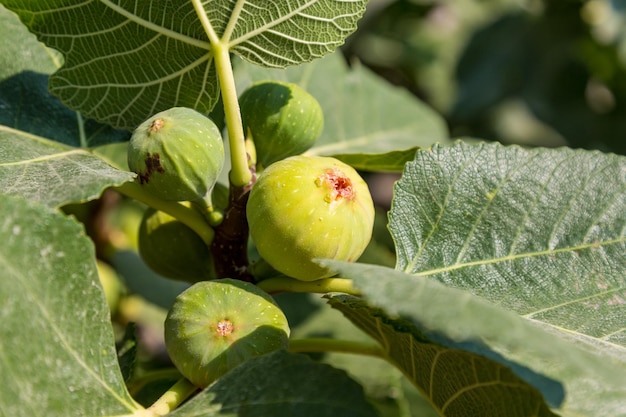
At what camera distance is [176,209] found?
1169 millimetres

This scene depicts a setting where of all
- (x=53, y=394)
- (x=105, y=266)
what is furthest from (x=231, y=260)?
(x=105, y=266)

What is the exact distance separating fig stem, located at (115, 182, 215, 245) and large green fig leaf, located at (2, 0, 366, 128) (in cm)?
17

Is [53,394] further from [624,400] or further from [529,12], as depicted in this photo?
[529,12]

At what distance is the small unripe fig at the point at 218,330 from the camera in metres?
0.99

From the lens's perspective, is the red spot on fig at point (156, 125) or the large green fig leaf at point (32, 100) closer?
the red spot on fig at point (156, 125)

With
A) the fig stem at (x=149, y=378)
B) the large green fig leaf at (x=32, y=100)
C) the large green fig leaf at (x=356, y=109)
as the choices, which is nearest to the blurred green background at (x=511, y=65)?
the large green fig leaf at (x=356, y=109)

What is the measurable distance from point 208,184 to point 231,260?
15cm

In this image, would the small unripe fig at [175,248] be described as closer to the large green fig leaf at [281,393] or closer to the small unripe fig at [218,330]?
the small unripe fig at [218,330]

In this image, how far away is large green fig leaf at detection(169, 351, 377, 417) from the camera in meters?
0.92

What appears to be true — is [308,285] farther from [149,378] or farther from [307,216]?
[149,378]

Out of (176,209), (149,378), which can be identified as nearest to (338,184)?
(176,209)

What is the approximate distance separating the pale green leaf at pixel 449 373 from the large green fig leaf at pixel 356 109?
56cm

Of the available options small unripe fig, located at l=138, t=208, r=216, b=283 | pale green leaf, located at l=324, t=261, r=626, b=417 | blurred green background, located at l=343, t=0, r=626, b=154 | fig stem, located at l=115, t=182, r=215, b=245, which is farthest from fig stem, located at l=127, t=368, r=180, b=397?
blurred green background, located at l=343, t=0, r=626, b=154

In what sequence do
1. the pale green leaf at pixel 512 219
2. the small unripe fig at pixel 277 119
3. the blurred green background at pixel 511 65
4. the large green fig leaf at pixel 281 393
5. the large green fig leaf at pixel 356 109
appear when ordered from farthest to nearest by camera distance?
1. the blurred green background at pixel 511 65
2. the large green fig leaf at pixel 356 109
3. the small unripe fig at pixel 277 119
4. the pale green leaf at pixel 512 219
5. the large green fig leaf at pixel 281 393
